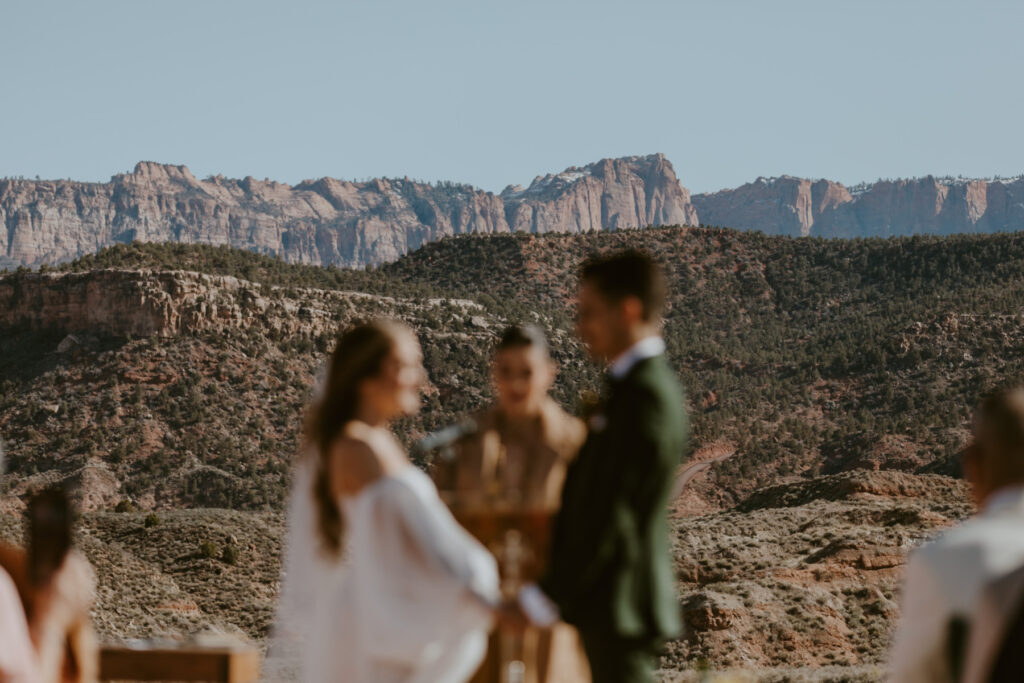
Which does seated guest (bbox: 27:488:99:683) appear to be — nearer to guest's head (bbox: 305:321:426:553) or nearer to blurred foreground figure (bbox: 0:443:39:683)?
blurred foreground figure (bbox: 0:443:39:683)

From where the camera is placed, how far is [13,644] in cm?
302

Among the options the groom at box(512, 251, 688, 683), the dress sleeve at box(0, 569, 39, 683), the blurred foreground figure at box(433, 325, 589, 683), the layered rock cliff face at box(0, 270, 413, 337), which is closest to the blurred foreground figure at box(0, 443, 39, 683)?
the dress sleeve at box(0, 569, 39, 683)

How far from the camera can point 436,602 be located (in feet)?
10.9

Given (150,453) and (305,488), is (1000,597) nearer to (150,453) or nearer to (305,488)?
(305,488)

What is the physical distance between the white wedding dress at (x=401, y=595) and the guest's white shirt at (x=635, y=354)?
0.65 metres

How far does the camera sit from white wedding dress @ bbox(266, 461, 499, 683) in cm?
329

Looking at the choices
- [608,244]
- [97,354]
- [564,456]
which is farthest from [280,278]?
[564,456]

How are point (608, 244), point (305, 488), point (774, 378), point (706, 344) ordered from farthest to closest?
point (608, 244), point (706, 344), point (774, 378), point (305, 488)

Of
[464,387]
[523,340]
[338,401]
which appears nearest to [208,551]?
[464,387]

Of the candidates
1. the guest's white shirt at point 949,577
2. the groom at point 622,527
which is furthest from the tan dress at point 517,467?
the guest's white shirt at point 949,577

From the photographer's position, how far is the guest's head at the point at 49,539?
313 centimetres

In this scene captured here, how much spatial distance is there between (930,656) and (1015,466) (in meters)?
A: 0.53

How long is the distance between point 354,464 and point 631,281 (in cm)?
98

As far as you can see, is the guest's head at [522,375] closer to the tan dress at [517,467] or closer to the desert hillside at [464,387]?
the tan dress at [517,467]
